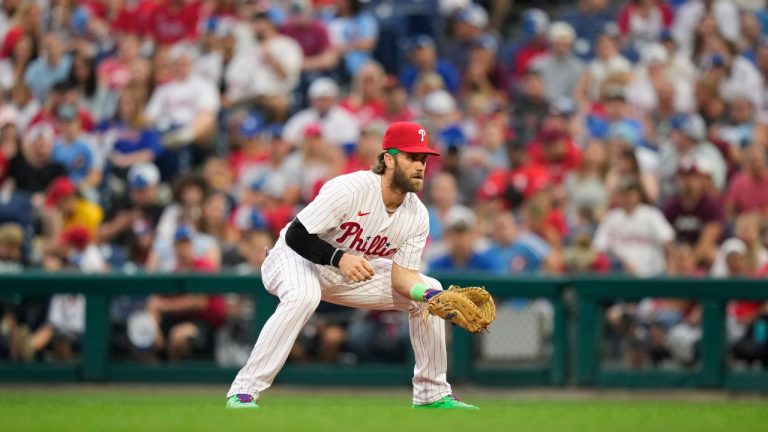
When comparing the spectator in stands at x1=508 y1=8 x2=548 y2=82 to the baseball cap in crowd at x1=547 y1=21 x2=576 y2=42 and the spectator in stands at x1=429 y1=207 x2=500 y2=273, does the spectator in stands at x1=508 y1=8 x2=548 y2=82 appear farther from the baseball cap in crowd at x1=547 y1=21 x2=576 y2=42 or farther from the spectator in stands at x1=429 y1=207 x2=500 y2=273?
the spectator in stands at x1=429 y1=207 x2=500 y2=273

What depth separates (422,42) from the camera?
48.7ft

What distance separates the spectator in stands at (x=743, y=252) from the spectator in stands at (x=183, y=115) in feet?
18.1

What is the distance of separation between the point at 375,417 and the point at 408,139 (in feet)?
5.40

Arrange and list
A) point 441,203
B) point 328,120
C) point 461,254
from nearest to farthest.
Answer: point 461,254
point 441,203
point 328,120

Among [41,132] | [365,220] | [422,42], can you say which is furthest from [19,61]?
[365,220]

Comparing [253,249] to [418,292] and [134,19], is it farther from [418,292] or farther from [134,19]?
[134,19]

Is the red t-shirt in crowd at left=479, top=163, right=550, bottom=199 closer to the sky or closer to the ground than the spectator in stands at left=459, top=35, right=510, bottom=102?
closer to the ground

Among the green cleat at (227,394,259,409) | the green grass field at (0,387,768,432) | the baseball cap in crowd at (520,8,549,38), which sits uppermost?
the baseball cap in crowd at (520,8,549,38)

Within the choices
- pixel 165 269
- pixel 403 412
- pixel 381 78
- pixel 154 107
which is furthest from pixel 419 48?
pixel 403 412

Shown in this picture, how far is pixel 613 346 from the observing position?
11922 mm

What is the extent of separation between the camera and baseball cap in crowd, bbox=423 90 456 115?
1395cm

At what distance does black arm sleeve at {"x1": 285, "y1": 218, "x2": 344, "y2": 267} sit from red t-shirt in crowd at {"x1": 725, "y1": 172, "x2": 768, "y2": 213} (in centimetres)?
600

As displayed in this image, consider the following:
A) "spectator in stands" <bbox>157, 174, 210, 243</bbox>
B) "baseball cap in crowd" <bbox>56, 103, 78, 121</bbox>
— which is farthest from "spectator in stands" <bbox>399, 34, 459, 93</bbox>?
"baseball cap in crowd" <bbox>56, 103, 78, 121</bbox>

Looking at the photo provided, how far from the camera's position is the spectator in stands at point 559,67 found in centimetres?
1471
